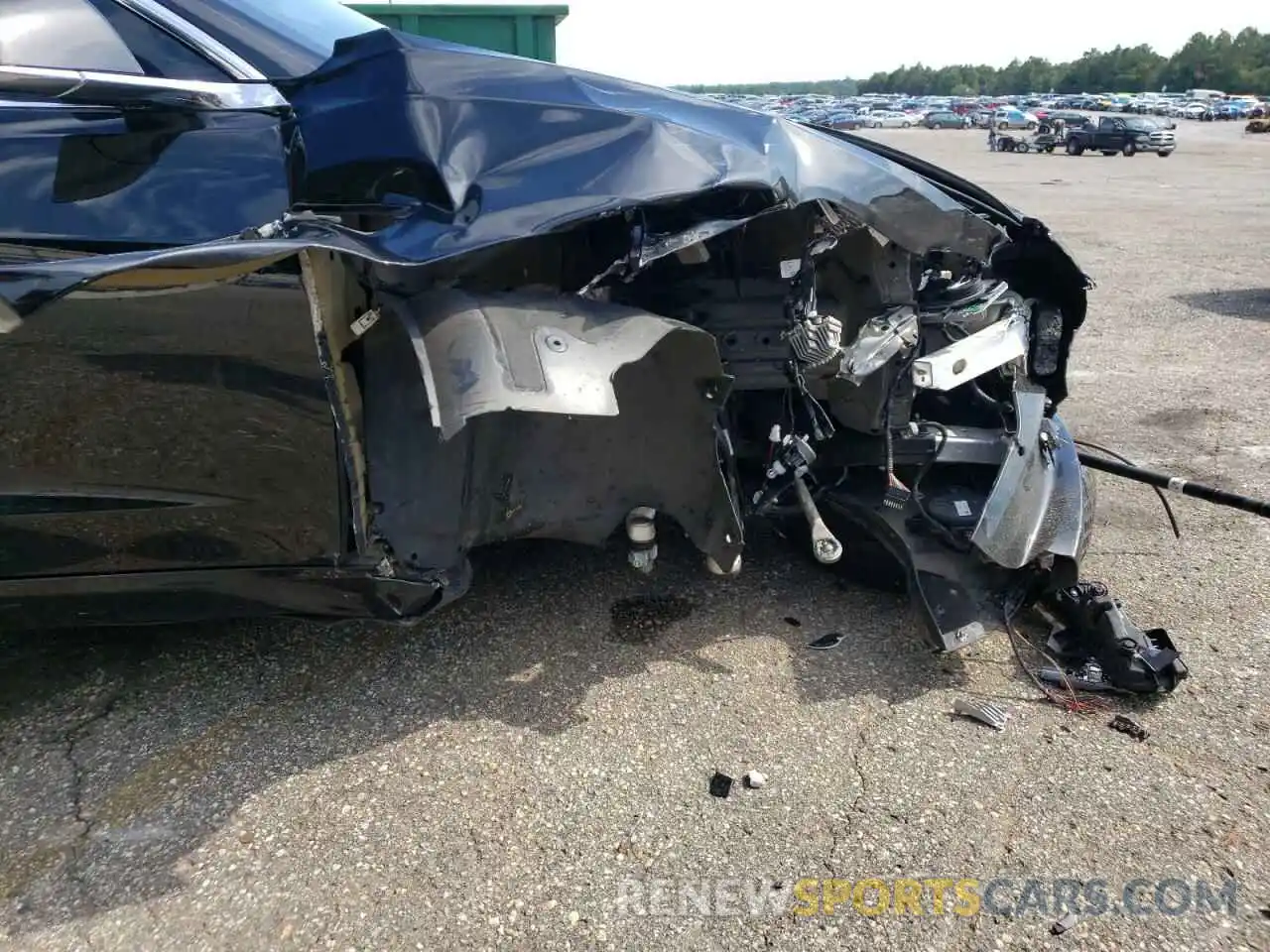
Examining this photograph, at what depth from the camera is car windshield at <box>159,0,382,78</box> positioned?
2.33 meters

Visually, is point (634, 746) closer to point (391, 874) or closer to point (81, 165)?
point (391, 874)

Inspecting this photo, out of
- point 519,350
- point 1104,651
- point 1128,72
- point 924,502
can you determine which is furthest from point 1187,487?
point 1128,72

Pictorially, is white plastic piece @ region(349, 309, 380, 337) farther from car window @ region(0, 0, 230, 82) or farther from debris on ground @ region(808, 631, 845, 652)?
debris on ground @ region(808, 631, 845, 652)

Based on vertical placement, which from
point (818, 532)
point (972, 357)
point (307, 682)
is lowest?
point (307, 682)

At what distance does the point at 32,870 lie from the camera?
82.7 inches

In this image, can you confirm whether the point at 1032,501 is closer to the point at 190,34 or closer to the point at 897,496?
the point at 897,496

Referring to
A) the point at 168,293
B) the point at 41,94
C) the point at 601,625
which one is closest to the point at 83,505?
the point at 168,293

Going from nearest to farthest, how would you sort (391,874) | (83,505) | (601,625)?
(391,874), (83,505), (601,625)

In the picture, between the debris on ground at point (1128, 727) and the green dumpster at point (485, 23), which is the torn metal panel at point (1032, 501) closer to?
the debris on ground at point (1128, 727)

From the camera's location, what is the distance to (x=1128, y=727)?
2.50 meters

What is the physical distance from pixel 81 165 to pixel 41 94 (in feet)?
0.57

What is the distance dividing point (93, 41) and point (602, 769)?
2.11 metres

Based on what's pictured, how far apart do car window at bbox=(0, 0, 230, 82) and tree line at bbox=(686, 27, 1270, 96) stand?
276ft

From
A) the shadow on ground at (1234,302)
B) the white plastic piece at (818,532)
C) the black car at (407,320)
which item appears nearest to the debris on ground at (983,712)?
the black car at (407,320)
